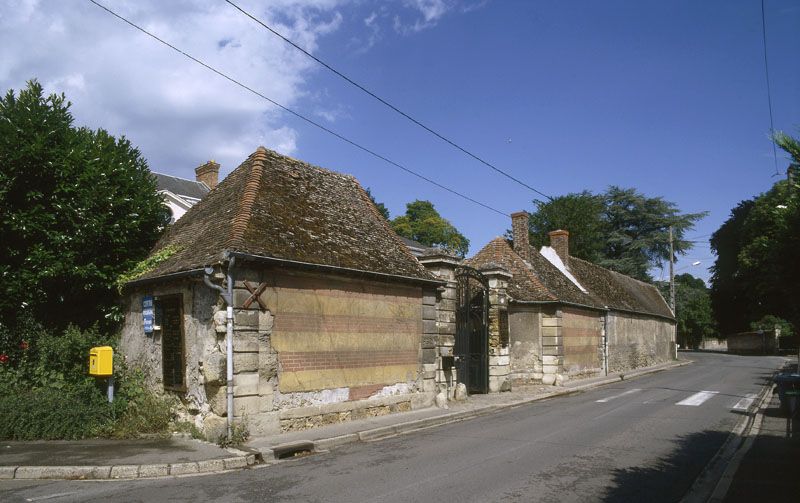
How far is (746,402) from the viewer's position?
49.1ft

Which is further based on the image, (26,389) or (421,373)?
(421,373)

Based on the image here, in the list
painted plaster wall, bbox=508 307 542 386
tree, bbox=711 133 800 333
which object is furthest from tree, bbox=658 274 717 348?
painted plaster wall, bbox=508 307 542 386

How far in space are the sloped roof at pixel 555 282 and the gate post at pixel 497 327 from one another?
855mm

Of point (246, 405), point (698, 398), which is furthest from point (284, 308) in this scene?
point (698, 398)

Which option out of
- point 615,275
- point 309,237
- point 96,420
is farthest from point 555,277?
point 96,420

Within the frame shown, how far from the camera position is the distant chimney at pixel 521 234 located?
76.5 feet

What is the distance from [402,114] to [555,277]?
43.8 ft

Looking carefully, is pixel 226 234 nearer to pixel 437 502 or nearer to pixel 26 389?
pixel 26 389

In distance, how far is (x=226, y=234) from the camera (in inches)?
417

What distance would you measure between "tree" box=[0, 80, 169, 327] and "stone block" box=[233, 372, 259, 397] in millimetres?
4757

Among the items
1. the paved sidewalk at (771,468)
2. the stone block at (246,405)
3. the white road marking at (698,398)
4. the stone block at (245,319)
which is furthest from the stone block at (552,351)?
the stone block at (245,319)

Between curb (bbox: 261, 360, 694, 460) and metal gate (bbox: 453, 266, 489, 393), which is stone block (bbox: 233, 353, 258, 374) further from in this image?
metal gate (bbox: 453, 266, 489, 393)

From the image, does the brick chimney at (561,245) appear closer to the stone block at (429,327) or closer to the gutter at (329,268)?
the stone block at (429,327)

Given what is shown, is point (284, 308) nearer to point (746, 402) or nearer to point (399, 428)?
point (399, 428)
